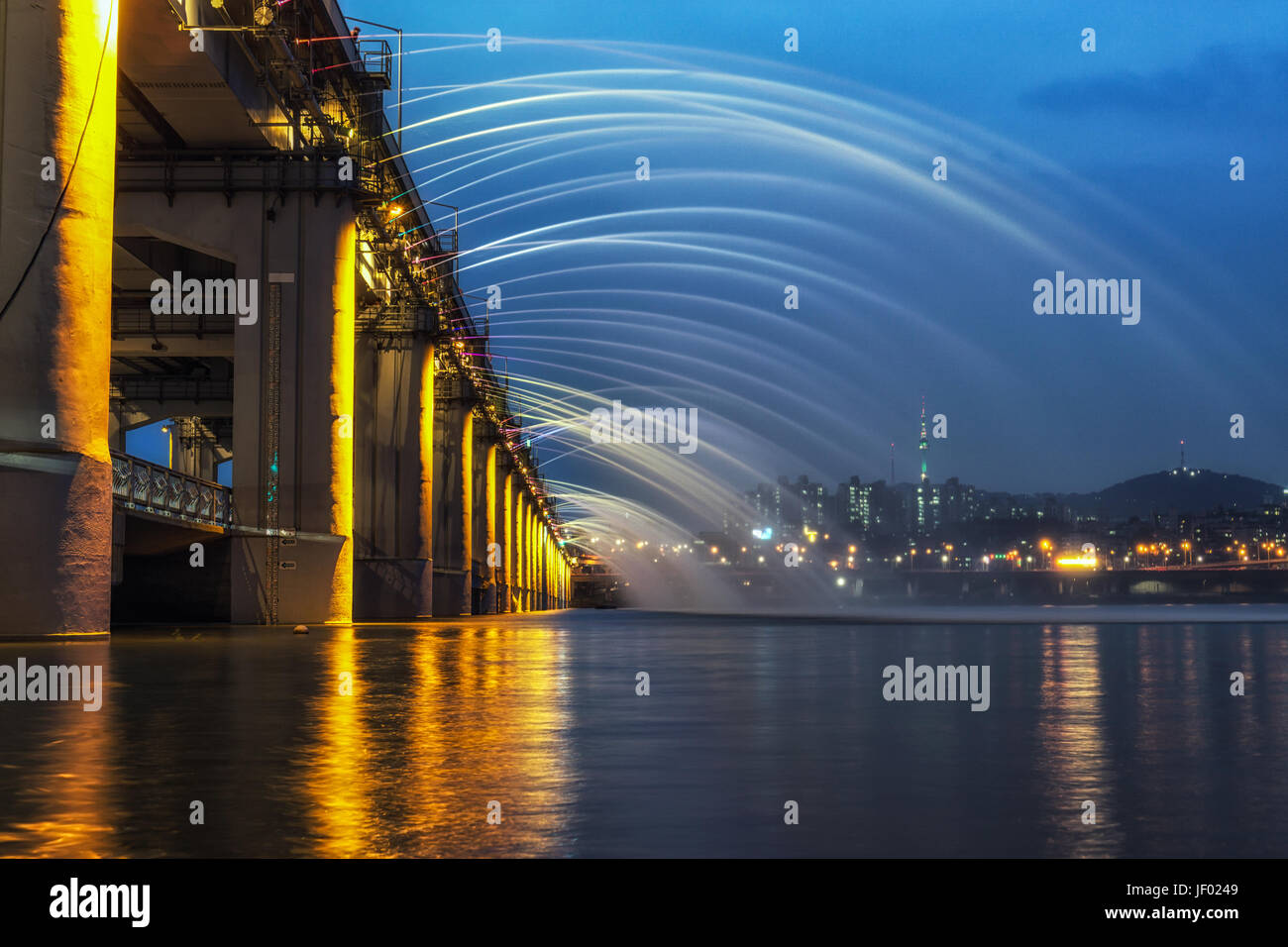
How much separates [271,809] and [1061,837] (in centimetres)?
336

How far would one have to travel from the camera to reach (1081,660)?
59.2ft

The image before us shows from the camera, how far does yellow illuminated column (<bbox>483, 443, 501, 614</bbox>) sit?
90119 mm

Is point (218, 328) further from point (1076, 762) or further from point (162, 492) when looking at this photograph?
point (1076, 762)

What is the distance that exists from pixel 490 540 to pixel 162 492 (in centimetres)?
5958

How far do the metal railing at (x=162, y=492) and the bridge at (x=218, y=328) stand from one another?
106mm

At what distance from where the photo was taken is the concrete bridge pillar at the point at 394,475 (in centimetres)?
5947

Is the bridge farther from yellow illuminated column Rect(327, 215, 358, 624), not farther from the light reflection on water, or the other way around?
the light reflection on water

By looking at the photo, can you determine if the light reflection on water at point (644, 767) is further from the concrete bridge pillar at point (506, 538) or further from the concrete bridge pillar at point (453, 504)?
the concrete bridge pillar at point (506, 538)

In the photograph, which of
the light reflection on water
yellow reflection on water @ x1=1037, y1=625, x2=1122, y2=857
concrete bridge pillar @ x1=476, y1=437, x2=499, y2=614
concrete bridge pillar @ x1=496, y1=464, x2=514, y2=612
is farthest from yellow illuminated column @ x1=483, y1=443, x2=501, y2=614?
yellow reflection on water @ x1=1037, y1=625, x2=1122, y2=857

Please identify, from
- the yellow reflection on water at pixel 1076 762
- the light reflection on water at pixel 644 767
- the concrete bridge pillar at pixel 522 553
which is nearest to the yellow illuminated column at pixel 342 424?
the light reflection on water at pixel 644 767

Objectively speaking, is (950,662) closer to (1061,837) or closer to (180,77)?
(1061,837)

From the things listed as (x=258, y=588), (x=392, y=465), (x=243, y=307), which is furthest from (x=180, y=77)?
(x=392, y=465)

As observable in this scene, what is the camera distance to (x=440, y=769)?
743 cm

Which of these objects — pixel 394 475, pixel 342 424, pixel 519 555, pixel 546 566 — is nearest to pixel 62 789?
pixel 342 424
